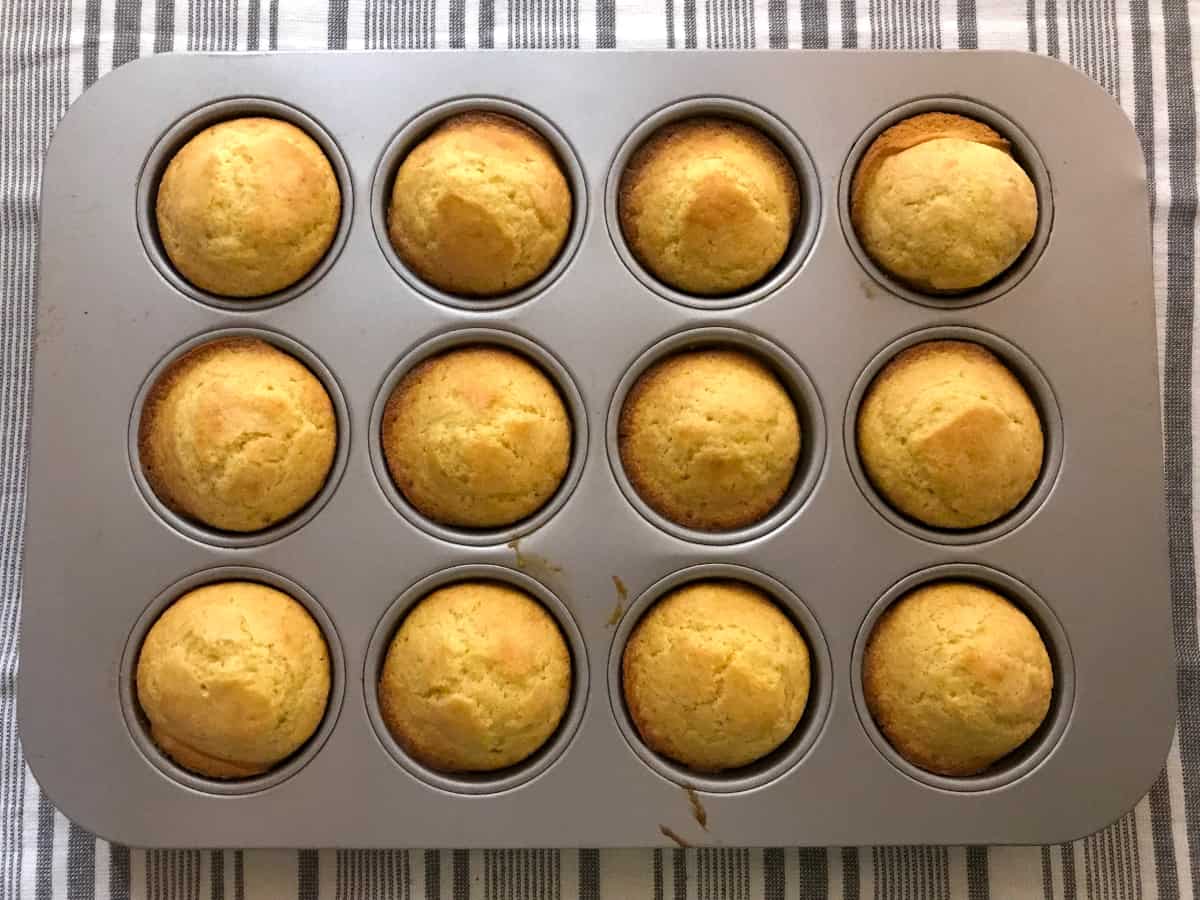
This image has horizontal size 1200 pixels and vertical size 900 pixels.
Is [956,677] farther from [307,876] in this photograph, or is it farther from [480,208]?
[307,876]

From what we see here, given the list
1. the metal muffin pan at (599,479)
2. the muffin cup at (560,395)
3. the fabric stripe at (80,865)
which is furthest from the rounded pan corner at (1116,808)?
the fabric stripe at (80,865)

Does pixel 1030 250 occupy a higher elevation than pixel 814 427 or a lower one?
higher

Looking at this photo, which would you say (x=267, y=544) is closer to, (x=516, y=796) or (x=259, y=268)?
(x=259, y=268)

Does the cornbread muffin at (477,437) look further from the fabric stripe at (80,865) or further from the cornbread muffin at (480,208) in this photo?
the fabric stripe at (80,865)

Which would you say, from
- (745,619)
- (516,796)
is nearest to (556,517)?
(745,619)

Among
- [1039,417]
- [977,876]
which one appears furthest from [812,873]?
[1039,417]

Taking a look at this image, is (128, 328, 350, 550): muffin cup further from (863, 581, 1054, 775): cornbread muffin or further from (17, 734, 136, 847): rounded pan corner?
(863, 581, 1054, 775): cornbread muffin
